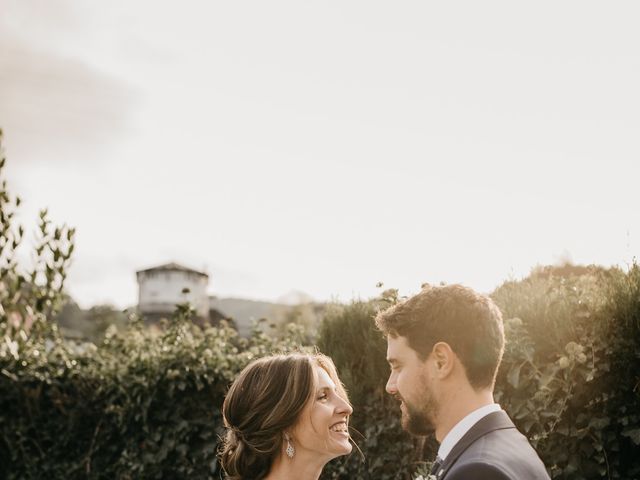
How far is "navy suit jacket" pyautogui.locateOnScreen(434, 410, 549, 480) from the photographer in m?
2.31

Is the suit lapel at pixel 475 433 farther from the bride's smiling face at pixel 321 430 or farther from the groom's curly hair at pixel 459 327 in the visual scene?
the bride's smiling face at pixel 321 430

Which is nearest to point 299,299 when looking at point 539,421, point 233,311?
point 233,311

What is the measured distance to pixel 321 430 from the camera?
12.6 ft

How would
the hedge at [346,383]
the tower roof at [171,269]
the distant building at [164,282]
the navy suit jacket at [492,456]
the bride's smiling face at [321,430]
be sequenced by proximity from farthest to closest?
the tower roof at [171,269] < the distant building at [164,282] < the hedge at [346,383] < the bride's smiling face at [321,430] < the navy suit jacket at [492,456]

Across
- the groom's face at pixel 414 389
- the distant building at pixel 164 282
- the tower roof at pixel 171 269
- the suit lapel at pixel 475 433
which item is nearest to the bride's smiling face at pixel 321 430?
the groom's face at pixel 414 389

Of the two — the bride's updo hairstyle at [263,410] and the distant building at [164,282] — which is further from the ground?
the distant building at [164,282]

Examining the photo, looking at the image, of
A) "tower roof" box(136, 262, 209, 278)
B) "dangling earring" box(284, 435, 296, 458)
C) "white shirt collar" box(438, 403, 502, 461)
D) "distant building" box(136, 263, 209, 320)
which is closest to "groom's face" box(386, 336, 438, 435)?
"white shirt collar" box(438, 403, 502, 461)

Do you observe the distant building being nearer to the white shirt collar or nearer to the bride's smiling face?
the bride's smiling face

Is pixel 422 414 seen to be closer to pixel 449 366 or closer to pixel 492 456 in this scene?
pixel 449 366

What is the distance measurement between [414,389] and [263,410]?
1175 millimetres

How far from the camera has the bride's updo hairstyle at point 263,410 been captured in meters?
3.84

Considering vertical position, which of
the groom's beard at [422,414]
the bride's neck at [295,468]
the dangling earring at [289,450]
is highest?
the groom's beard at [422,414]

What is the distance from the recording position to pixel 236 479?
3.96 metres

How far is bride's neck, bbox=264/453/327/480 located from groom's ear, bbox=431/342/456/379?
130cm
